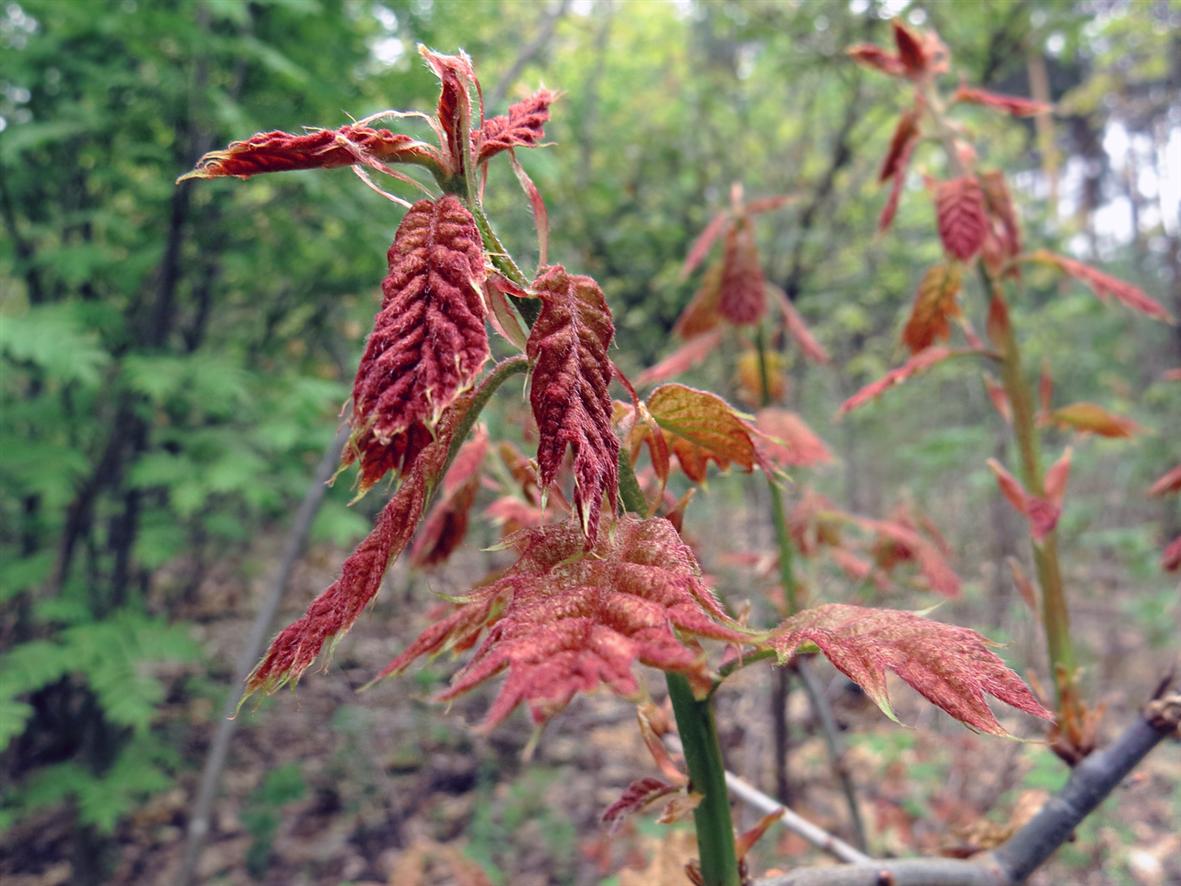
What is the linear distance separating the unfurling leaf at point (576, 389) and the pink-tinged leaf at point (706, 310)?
33.4 inches

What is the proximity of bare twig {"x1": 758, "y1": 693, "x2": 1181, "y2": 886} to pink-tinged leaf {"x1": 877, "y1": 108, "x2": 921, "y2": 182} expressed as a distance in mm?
794

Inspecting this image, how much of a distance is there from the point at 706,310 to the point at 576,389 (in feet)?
3.03

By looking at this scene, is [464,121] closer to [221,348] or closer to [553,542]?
[553,542]

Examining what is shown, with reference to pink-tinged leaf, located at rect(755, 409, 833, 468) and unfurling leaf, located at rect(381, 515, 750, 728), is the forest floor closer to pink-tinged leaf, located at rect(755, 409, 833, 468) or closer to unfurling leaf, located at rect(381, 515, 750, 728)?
pink-tinged leaf, located at rect(755, 409, 833, 468)

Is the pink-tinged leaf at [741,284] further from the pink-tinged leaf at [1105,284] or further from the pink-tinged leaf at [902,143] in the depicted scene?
the pink-tinged leaf at [1105,284]

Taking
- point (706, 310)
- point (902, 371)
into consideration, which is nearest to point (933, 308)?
point (902, 371)

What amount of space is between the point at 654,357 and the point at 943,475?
399 centimetres

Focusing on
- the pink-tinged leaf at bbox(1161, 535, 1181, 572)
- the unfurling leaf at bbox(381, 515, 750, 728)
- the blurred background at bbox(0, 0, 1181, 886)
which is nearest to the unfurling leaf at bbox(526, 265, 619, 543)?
the unfurling leaf at bbox(381, 515, 750, 728)

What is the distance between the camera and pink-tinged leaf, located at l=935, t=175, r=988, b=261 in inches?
38.9

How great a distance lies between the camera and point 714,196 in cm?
401

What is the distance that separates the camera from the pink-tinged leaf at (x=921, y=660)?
0.45 metres

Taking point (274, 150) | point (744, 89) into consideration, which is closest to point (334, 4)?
point (744, 89)

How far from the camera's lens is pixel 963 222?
0.99 m

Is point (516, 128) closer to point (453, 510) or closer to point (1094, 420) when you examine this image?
Result: point (453, 510)
